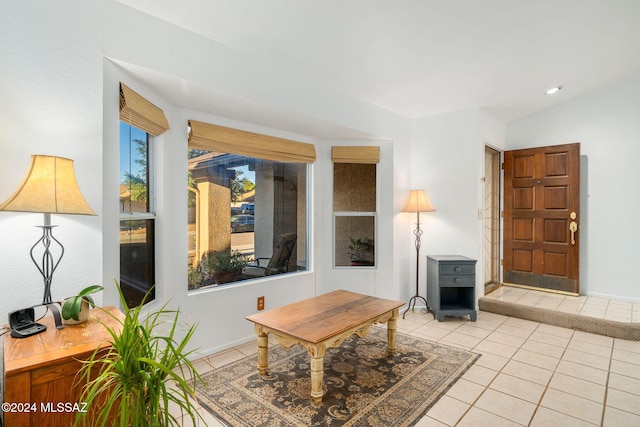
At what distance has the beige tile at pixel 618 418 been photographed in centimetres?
194

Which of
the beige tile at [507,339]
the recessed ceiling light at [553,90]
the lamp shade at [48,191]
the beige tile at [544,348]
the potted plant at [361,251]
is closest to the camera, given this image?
the lamp shade at [48,191]

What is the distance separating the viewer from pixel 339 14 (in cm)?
222

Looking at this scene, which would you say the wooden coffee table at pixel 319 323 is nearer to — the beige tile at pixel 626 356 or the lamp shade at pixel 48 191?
the lamp shade at pixel 48 191

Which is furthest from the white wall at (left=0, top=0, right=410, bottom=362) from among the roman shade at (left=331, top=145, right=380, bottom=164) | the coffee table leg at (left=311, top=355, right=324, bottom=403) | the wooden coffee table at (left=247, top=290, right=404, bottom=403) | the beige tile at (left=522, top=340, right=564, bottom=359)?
the beige tile at (left=522, top=340, right=564, bottom=359)

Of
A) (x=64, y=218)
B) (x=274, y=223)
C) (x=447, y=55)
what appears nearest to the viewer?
(x=64, y=218)

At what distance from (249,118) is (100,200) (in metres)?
1.53

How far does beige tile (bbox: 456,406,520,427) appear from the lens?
6.36 feet

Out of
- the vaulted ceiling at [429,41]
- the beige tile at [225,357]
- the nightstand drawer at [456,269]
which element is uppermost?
the vaulted ceiling at [429,41]

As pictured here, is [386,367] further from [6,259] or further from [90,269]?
[6,259]

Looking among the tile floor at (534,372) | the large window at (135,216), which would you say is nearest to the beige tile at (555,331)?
the tile floor at (534,372)

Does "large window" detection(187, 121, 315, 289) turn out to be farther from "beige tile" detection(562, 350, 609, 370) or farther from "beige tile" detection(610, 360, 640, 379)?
"beige tile" detection(610, 360, 640, 379)

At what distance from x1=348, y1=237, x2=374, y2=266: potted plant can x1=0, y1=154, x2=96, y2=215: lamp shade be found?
2965mm

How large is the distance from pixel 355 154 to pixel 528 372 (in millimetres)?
2658

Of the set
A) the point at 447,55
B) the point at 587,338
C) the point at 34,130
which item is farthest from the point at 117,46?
the point at 587,338
